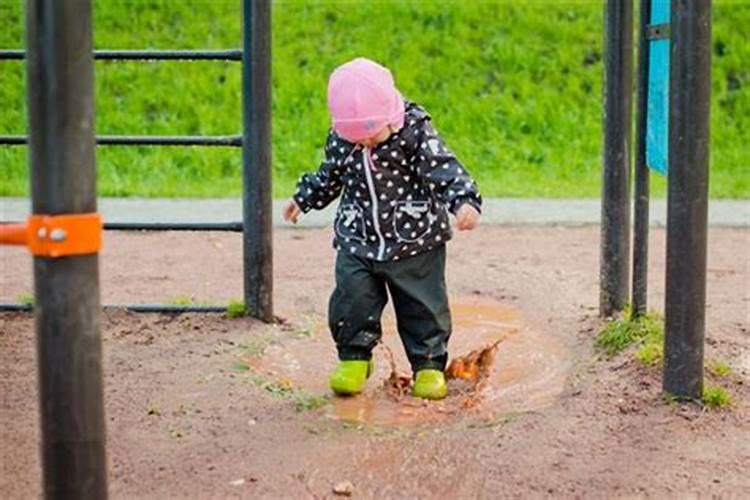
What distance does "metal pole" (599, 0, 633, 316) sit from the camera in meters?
Result: 5.00

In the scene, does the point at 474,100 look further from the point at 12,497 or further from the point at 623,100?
the point at 12,497

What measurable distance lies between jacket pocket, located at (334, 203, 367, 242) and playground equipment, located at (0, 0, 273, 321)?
2.72ft

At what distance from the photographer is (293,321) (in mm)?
5219

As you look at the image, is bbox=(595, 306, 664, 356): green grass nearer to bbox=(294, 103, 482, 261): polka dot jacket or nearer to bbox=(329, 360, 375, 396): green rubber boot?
bbox=(294, 103, 482, 261): polka dot jacket

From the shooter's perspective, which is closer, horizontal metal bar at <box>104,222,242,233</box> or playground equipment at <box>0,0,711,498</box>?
playground equipment at <box>0,0,711,498</box>

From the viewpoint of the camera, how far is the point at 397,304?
4.32 metres

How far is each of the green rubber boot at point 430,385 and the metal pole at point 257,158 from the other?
40.9 inches

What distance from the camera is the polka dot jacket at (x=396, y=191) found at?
4.16 metres

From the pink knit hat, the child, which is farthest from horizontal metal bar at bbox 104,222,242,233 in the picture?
the pink knit hat

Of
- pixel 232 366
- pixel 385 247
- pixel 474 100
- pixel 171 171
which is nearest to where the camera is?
pixel 385 247

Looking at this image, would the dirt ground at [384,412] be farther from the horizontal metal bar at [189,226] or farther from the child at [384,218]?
the horizontal metal bar at [189,226]

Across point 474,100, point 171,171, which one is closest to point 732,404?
point 171,171

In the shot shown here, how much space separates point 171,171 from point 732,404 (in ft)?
20.6

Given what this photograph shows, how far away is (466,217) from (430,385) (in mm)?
575
